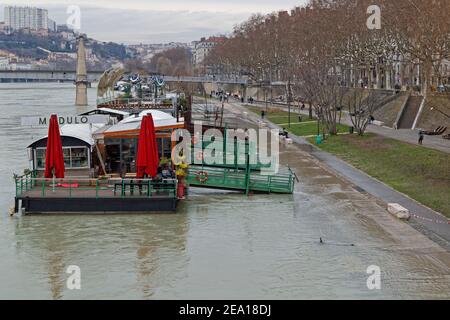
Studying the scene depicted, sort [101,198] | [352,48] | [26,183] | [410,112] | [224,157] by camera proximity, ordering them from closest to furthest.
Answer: [101,198]
[26,183]
[224,157]
[410,112]
[352,48]

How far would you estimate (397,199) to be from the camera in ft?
113

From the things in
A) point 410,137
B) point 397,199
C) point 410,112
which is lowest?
point 397,199

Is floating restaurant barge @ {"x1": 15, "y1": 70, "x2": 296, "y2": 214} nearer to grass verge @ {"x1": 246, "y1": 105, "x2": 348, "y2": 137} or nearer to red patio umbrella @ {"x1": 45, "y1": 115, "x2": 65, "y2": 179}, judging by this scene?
red patio umbrella @ {"x1": 45, "y1": 115, "x2": 65, "y2": 179}

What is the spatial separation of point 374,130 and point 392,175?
26.4m

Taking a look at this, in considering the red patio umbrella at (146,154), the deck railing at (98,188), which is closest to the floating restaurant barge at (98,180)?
the deck railing at (98,188)

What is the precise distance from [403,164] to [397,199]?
433 inches

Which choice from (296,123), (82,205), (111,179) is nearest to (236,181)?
(111,179)

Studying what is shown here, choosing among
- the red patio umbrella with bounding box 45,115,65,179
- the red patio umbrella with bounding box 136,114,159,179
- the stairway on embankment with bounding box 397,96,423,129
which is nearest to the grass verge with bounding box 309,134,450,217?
the stairway on embankment with bounding box 397,96,423,129

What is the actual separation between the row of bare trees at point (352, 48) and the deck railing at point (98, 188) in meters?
21.6

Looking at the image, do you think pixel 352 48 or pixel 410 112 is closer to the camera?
pixel 410 112

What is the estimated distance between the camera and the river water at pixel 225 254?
2123 centimetres

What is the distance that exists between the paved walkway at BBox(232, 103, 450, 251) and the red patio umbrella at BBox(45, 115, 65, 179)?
13989 mm

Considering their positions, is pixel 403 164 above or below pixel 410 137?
below

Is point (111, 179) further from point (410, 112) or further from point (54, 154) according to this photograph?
point (410, 112)
